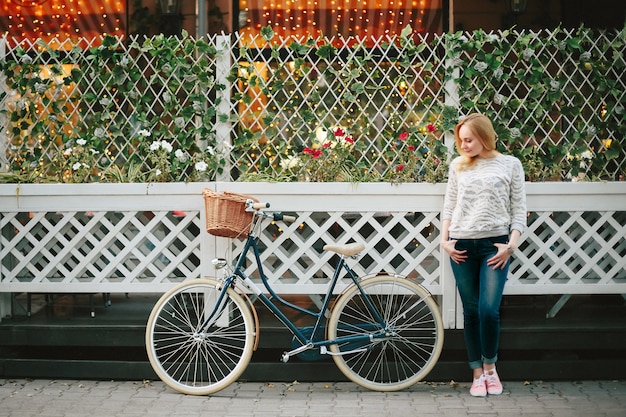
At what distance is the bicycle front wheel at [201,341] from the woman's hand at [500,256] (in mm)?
1593

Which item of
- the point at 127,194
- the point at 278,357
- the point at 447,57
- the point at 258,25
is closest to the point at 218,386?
the point at 278,357

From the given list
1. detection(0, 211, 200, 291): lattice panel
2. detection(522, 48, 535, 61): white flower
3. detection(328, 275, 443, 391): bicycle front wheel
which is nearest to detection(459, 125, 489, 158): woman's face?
detection(328, 275, 443, 391): bicycle front wheel

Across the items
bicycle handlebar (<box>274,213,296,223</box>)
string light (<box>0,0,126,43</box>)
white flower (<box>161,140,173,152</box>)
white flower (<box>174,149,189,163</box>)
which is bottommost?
bicycle handlebar (<box>274,213,296,223</box>)

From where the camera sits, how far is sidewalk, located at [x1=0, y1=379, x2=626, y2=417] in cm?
478

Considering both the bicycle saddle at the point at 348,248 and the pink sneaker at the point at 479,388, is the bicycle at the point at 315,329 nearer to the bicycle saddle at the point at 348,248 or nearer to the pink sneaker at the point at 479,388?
the bicycle saddle at the point at 348,248

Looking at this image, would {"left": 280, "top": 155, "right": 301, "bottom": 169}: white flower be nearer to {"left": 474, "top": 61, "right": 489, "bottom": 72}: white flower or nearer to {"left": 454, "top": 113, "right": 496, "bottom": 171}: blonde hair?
{"left": 454, "top": 113, "right": 496, "bottom": 171}: blonde hair

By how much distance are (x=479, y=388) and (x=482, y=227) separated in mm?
1083

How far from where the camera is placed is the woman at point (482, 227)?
4.82 metres

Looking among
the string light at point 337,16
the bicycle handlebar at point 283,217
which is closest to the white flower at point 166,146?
the bicycle handlebar at point 283,217

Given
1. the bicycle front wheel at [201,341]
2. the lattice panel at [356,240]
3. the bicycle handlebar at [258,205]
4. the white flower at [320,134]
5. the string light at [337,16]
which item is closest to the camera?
the bicycle handlebar at [258,205]

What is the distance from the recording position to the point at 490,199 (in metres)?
4.82

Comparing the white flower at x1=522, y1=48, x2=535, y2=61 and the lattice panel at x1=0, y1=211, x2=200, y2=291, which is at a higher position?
the white flower at x1=522, y1=48, x2=535, y2=61

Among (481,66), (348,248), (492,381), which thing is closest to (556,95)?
(481,66)

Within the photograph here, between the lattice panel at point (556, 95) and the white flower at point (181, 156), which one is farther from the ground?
the lattice panel at point (556, 95)
